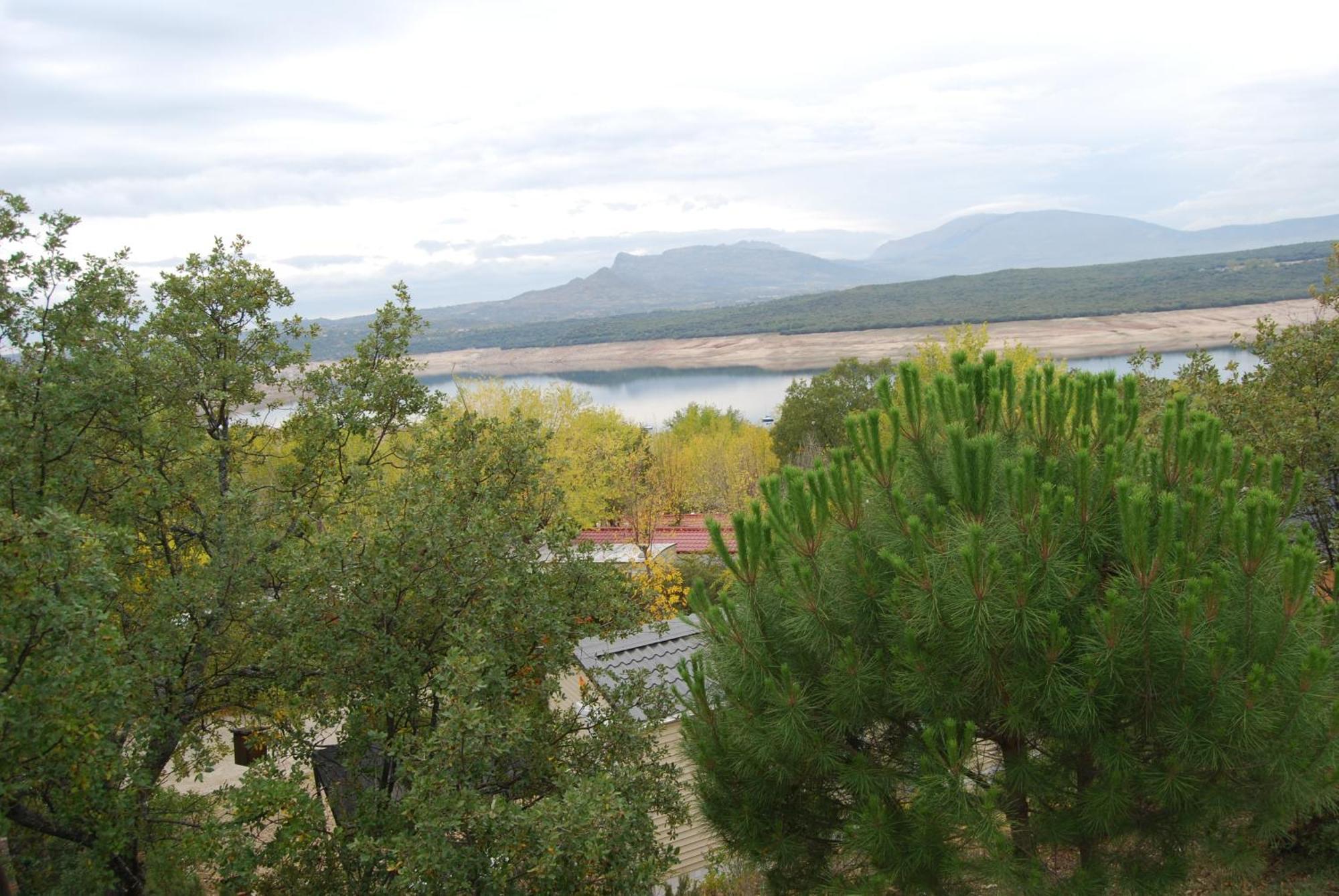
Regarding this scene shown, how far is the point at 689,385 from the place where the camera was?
101 m

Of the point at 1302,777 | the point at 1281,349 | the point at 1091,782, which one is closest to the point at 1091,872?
the point at 1091,782

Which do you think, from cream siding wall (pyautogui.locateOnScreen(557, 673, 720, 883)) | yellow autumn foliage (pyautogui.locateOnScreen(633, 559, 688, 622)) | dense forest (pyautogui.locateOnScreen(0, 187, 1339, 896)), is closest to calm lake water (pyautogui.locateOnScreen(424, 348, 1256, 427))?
yellow autumn foliage (pyautogui.locateOnScreen(633, 559, 688, 622))

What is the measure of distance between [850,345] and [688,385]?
1986 centimetres

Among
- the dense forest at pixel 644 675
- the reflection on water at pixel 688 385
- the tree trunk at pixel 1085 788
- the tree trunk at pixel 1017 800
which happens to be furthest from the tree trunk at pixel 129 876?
the reflection on water at pixel 688 385

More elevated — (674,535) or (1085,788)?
(1085,788)

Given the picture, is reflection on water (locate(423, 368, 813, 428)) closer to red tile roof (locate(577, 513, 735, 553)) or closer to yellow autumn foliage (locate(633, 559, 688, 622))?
red tile roof (locate(577, 513, 735, 553))

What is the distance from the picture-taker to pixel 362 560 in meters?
6.35

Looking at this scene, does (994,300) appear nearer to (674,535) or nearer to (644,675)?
(674,535)

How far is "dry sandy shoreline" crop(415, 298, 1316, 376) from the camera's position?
257 ft

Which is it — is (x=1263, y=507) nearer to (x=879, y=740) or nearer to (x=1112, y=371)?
(x=1112, y=371)

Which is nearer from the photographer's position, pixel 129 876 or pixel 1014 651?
pixel 1014 651

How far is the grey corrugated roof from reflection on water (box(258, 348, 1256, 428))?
155ft

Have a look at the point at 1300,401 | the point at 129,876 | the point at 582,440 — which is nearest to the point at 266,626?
the point at 129,876

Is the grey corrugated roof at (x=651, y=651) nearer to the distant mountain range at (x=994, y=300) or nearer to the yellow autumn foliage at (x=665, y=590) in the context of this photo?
the yellow autumn foliage at (x=665, y=590)
